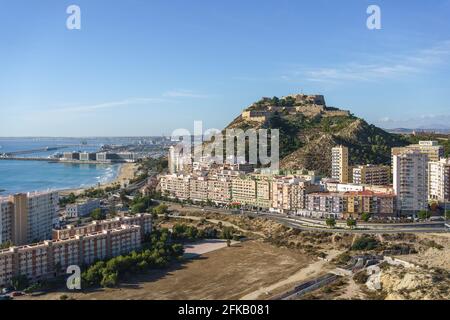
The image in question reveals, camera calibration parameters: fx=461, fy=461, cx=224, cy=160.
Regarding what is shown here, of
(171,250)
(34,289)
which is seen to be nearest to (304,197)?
(171,250)

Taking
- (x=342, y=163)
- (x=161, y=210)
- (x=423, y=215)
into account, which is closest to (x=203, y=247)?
(x=161, y=210)

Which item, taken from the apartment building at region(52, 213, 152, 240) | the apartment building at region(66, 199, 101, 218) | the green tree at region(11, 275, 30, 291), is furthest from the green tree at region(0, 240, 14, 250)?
the apartment building at region(66, 199, 101, 218)

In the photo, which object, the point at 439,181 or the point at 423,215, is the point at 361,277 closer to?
the point at 423,215

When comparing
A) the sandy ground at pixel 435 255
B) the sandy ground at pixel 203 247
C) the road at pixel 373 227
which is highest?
the road at pixel 373 227

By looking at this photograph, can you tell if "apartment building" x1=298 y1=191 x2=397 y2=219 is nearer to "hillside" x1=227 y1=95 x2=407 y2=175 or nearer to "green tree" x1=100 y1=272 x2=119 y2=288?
"hillside" x1=227 y1=95 x2=407 y2=175

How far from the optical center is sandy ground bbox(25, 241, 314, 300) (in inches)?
464

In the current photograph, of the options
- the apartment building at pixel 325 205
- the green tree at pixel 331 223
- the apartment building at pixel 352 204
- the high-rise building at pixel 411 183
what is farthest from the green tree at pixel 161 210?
the high-rise building at pixel 411 183

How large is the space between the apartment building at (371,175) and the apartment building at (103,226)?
11.8 metres

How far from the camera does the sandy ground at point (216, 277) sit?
38.7 ft

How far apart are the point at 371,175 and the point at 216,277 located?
1378cm

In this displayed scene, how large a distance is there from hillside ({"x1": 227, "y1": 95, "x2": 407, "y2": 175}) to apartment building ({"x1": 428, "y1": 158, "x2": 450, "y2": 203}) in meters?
6.47

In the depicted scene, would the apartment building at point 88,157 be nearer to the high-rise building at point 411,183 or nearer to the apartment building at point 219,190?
the apartment building at point 219,190
